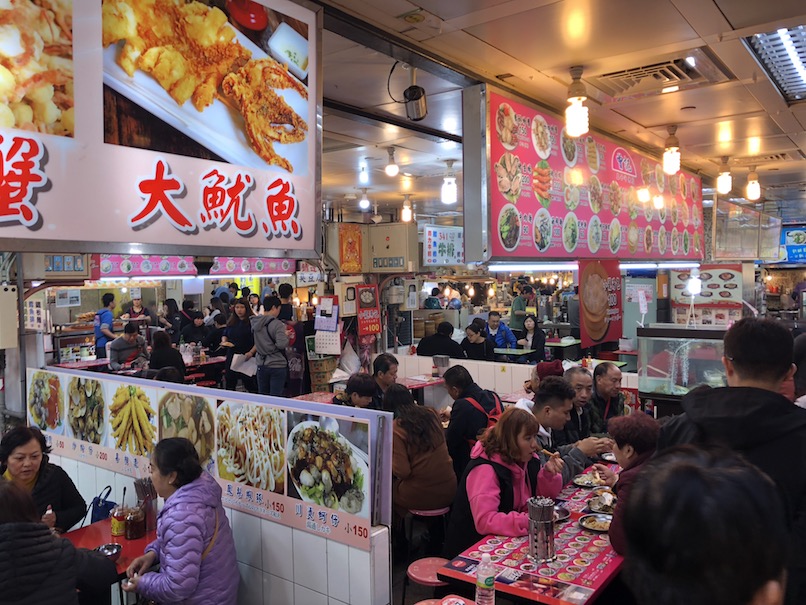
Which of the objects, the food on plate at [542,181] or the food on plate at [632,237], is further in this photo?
the food on plate at [632,237]

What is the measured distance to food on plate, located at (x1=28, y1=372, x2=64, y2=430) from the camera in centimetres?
488

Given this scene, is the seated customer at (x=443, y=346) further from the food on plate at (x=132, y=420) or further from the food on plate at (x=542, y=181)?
the food on plate at (x=132, y=420)

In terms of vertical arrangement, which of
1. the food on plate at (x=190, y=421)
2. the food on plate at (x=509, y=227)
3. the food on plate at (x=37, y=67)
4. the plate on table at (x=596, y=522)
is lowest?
the plate on table at (x=596, y=522)

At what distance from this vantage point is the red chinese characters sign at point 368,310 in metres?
9.83

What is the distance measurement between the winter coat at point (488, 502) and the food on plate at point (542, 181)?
2478 mm

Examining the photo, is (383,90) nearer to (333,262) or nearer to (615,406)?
(615,406)

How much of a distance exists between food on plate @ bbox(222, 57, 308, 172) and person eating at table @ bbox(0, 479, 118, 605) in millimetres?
1947

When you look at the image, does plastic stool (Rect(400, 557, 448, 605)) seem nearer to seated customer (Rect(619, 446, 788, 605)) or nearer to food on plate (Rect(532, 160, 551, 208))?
seated customer (Rect(619, 446, 788, 605))

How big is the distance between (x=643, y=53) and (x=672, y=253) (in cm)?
444

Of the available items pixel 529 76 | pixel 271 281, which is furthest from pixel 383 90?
pixel 271 281

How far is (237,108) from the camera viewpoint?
290cm

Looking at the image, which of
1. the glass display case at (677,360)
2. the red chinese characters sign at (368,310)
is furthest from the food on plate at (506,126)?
the red chinese characters sign at (368,310)

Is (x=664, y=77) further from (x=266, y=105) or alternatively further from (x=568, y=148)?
(x=266, y=105)

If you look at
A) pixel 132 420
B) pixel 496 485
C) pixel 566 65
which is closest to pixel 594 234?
pixel 566 65
